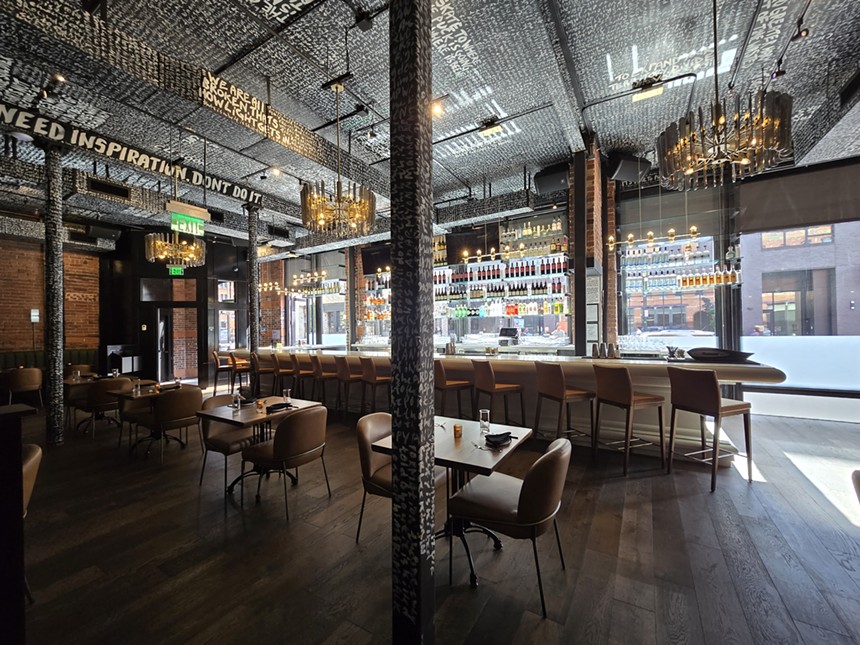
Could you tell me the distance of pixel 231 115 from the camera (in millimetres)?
3572

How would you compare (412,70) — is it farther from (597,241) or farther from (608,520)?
(597,241)

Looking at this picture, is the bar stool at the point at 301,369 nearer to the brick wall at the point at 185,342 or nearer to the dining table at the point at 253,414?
the dining table at the point at 253,414

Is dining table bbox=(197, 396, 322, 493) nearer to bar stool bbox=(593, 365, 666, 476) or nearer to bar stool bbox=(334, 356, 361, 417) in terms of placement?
bar stool bbox=(334, 356, 361, 417)

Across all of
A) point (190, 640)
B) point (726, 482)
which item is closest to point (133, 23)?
point (190, 640)

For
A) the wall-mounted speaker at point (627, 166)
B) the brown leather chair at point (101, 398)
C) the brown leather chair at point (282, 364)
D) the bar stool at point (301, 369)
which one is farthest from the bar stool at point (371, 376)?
the wall-mounted speaker at point (627, 166)

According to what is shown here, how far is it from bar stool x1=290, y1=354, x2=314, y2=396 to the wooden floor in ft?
9.18

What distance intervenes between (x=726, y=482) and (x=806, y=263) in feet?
16.1

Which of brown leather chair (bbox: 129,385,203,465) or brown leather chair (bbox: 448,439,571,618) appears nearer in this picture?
brown leather chair (bbox: 448,439,571,618)

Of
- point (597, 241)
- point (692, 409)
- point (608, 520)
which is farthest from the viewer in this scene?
point (597, 241)

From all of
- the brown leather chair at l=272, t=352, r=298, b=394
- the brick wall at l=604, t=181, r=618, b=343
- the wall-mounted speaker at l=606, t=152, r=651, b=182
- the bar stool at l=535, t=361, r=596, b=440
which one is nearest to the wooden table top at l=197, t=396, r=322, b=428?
the bar stool at l=535, t=361, r=596, b=440

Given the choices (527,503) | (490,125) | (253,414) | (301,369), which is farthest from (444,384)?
(490,125)

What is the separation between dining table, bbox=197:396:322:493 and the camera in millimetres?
3000

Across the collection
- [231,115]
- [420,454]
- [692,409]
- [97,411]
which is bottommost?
[97,411]

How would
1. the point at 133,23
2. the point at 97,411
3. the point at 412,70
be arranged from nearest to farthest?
the point at 412,70, the point at 133,23, the point at 97,411
